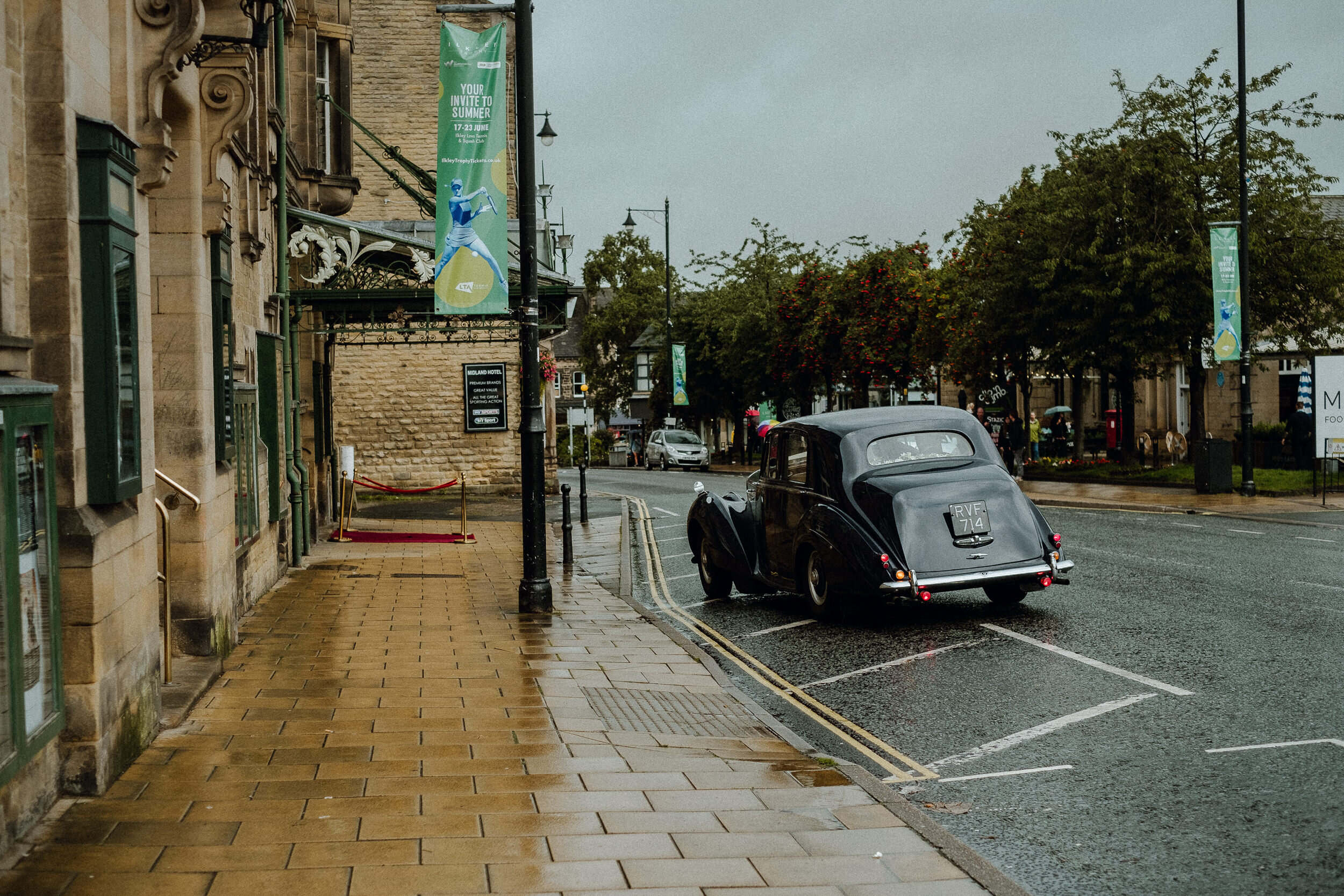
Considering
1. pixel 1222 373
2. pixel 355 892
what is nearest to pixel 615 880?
pixel 355 892

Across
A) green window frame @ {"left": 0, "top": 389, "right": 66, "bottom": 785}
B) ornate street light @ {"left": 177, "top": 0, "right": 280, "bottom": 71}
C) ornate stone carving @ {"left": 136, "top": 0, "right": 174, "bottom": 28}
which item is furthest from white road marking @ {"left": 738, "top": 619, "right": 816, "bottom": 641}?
green window frame @ {"left": 0, "top": 389, "right": 66, "bottom": 785}

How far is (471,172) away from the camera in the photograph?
41.1ft

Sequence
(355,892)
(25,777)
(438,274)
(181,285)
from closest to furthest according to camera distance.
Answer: (355,892) → (25,777) → (181,285) → (438,274)

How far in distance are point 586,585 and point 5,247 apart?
9.56m

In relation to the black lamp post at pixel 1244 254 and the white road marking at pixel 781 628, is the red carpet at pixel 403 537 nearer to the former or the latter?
the white road marking at pixel 781 628

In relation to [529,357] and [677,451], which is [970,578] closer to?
[529,357]

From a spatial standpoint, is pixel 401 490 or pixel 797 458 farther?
pixel 401 490

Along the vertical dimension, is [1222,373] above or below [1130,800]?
above

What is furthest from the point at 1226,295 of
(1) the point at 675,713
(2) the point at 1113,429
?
(2) the point at 1113,429

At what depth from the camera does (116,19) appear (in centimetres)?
677

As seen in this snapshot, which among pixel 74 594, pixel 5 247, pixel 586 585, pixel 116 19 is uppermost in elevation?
pixel 116 19

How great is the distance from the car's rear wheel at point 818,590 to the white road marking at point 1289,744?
15.4 ft

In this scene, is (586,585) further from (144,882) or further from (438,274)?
(144,882)

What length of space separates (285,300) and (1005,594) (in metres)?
8.81
